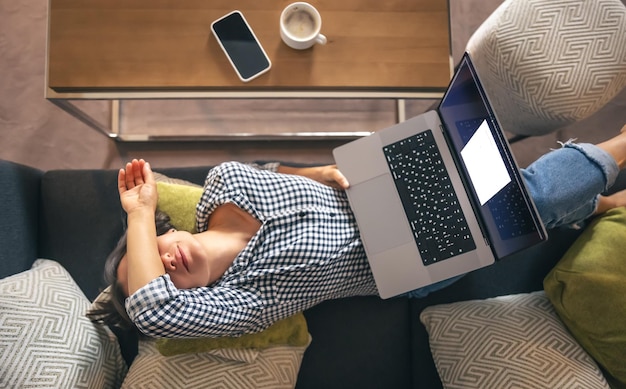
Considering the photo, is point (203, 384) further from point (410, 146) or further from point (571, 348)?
point (571, 348)

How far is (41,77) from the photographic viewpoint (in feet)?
6.46

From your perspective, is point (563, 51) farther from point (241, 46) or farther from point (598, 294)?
point (241, 46)

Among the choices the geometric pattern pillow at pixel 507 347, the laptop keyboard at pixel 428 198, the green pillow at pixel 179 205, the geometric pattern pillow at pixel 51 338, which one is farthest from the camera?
the green pillow at pixel 179 205

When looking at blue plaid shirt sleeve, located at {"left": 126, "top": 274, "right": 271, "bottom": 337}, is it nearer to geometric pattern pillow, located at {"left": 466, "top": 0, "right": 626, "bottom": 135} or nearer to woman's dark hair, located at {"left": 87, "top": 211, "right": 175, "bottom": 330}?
woman's dark hair, located at {"left": 87, "top": 211, "right": 175, "bottom": 330}

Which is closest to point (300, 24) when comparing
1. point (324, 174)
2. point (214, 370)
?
point (324, 174)

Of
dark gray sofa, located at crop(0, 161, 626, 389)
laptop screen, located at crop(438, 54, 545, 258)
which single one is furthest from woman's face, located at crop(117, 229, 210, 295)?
laptop screen, located at crop(438, 54, 545, 258)

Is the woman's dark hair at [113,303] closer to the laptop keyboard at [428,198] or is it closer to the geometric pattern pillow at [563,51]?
the laptop keyboard at [428,198]

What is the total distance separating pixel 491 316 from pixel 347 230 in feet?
1.53

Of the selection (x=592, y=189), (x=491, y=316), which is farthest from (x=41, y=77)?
(x=592, y=189)

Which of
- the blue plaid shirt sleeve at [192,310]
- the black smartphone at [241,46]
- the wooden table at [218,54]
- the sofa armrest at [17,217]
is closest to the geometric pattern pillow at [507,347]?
the blue plaid shirt sleeve at [192,310]

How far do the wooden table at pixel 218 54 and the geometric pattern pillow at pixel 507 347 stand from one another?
2.12 ft

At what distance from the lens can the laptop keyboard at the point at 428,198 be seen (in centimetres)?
128

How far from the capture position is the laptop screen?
1105 mm

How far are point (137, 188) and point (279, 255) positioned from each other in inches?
18.1
